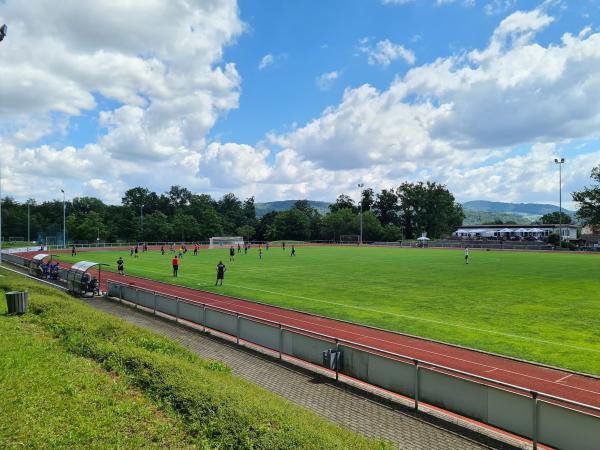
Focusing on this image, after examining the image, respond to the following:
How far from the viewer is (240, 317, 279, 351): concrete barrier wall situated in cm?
1360

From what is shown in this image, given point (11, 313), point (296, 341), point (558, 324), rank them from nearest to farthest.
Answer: point (296, 341)
point (11, 313)
point (558, 324)

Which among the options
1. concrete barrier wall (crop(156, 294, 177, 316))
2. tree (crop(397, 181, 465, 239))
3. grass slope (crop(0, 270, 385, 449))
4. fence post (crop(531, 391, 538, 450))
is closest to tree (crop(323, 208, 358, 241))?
tree (crop(397, 181, 465, 239))

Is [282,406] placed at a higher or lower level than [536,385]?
higher

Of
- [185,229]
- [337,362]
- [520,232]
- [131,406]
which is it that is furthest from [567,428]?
[520,232]

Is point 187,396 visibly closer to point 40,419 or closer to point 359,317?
point 40,419

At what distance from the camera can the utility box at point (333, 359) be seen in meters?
11.4

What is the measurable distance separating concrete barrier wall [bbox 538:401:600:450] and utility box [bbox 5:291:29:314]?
49.6 feet

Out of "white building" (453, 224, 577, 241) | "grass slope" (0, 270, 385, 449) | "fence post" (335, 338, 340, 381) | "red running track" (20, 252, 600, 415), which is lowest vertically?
"red running track" (20, 252, 600, 415)

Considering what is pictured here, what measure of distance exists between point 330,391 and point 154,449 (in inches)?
207

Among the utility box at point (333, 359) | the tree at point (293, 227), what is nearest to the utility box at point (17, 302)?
the utility box at point (333, 359)

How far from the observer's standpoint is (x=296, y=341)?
1288cm

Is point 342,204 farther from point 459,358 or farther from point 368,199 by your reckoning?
point 459,358

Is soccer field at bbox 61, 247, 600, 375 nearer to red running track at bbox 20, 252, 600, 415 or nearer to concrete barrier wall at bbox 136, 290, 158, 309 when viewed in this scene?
red running track at bbox 20, 252, 600, 415

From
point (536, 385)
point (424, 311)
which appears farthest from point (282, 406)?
point (424, 311)
